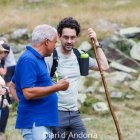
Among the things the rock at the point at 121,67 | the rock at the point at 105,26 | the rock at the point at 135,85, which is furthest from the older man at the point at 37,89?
the rock at the point at 105,26

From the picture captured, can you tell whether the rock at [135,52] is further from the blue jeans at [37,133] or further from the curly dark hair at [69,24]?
the blue jeans at [37,133]

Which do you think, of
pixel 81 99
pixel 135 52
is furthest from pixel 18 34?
pixel 81 99

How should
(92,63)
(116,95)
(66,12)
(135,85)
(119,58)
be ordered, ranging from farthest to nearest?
(66,12) < (119,58) < (135,85) < (116,95) < (92,63)

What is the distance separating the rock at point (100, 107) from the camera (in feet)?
42.4

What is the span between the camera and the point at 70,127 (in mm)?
6664

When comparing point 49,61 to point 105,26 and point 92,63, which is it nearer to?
point 92,63

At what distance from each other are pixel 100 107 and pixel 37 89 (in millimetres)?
7595

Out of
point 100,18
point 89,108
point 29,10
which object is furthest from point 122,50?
point 29,10

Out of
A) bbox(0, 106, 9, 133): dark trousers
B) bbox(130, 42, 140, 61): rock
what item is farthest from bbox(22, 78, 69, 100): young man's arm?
bbox(130, 42, 140, 61): rock

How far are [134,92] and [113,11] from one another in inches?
646

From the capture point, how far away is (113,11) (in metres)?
31.1

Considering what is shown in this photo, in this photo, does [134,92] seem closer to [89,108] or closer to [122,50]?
[89,108]

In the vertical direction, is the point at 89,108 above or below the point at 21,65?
below

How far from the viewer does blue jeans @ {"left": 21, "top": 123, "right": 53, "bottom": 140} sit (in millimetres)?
5750
